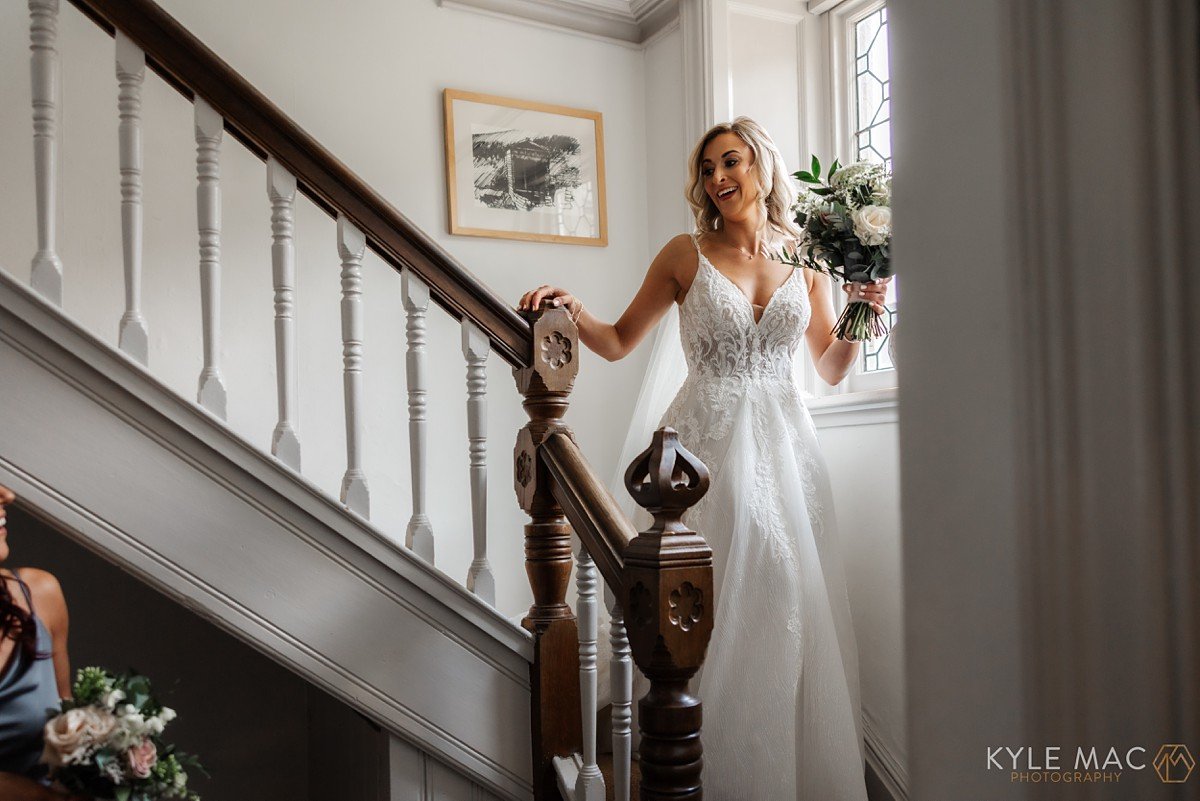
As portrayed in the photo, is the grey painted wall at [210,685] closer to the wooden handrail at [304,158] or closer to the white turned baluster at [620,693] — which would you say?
the white turned baluster at [620,693]

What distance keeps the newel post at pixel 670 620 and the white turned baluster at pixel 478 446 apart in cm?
71

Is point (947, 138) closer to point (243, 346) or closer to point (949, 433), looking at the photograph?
point (949, 433)

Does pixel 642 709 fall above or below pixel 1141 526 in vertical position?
below

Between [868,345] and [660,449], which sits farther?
[868,345]

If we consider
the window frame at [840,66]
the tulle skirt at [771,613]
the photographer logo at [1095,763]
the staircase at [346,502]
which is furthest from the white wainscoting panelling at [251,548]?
the window frame at [840,66]

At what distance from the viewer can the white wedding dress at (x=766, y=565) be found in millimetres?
2326

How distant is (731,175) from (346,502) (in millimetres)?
1562

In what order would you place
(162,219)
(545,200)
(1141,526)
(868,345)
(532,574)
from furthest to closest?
(545,200) → (868,345) → (162,219) → (532,574) → (1141,526)

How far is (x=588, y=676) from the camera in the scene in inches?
84.1

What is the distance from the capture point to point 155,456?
6.81 feet

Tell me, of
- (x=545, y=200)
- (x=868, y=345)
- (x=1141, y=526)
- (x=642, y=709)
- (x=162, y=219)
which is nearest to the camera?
(x=1141, y=526)

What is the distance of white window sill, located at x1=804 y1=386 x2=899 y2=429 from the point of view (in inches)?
114

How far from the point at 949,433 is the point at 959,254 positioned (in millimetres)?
133

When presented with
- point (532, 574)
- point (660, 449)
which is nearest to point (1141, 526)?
point (660, 449)
